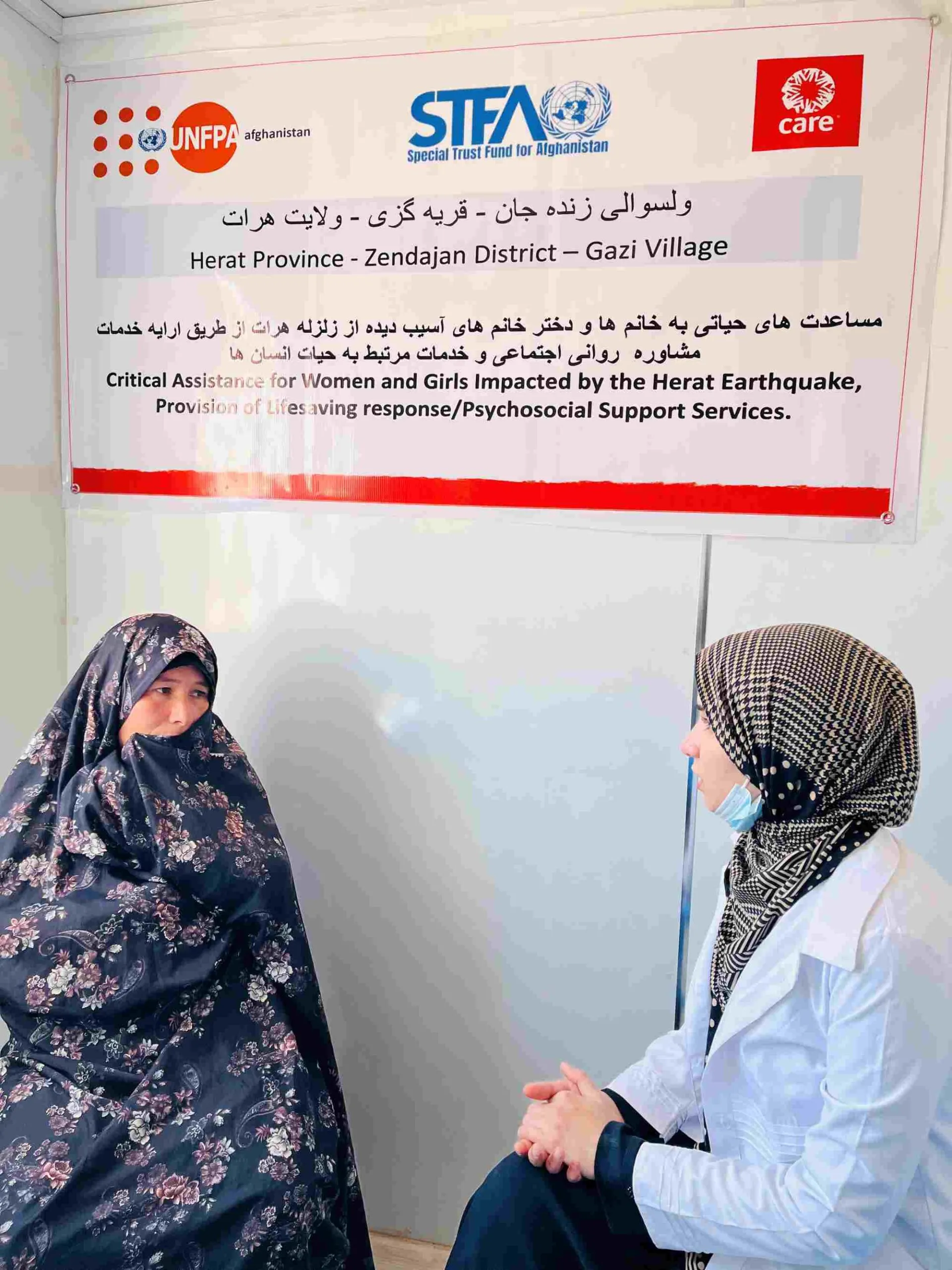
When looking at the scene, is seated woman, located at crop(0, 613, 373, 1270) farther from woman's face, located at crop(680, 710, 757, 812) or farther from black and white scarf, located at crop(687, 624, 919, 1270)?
woman's face, located at crop(680, 710, 757, 812)

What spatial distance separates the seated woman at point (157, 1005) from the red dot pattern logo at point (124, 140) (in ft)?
2.89

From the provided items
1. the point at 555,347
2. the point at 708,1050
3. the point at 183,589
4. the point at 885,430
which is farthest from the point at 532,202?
the point at 708,1050

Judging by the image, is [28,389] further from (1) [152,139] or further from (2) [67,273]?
(1) [152,139]

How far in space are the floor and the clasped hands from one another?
32.6 inches

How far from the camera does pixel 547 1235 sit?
1127mm

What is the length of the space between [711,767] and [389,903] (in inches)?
35.2

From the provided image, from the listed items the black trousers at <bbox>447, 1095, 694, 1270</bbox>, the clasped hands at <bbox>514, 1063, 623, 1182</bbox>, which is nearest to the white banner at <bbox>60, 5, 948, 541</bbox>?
the clasped hands at <bbox>514, 1063, 623, 1182</bbox>

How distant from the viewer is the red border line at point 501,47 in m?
1.47

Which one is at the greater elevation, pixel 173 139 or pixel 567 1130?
pixel 173 139

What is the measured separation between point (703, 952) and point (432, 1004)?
725mm

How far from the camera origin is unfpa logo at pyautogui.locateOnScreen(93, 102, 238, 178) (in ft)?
5.73

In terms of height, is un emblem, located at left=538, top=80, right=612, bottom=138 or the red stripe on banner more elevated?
un emblem, located at left=538, top=80, right=612, bottom=138

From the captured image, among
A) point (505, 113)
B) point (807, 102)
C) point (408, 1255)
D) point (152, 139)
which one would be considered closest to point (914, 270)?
point (807, 102)

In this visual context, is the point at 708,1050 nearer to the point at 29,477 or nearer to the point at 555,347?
the point at 555,347
